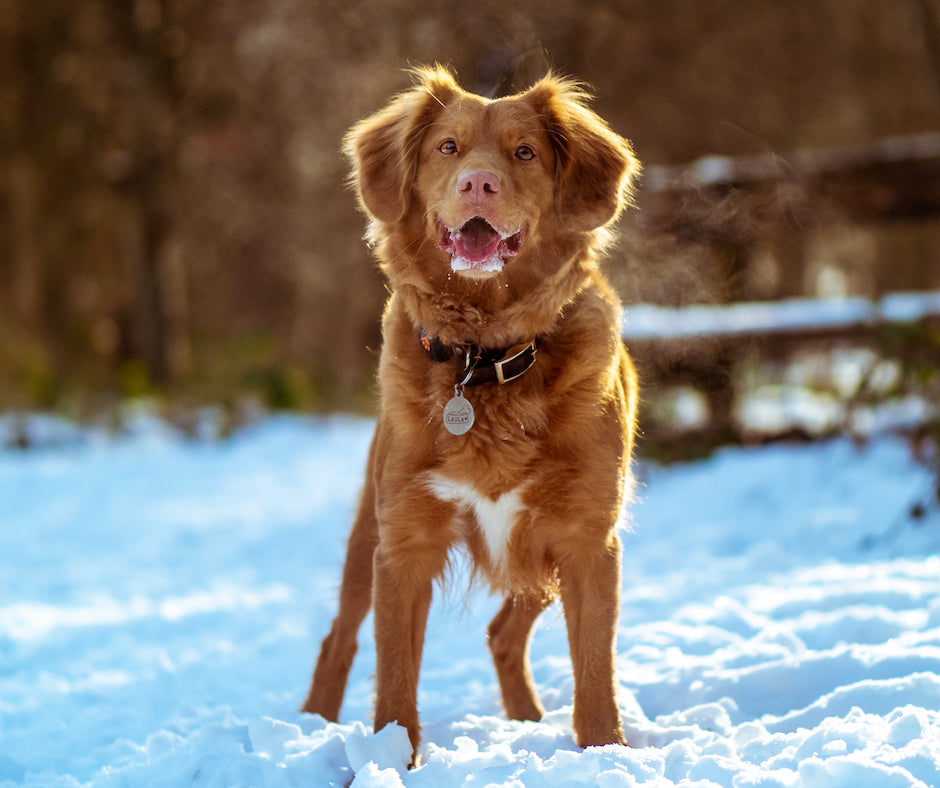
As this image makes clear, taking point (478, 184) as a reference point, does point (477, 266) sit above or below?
below

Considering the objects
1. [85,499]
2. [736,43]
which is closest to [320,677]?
[85,499]

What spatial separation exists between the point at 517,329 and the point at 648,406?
16.9 ft

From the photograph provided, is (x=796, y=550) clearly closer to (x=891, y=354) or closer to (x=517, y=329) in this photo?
(x=891, y=354)

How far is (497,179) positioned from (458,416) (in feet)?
2.22

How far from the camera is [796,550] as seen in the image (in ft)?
18.6

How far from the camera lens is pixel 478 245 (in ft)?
9.68

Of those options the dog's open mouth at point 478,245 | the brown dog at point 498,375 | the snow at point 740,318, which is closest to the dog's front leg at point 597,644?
the brown dog at point 498,375

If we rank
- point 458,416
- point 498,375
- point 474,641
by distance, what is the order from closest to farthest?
point 458,416 < point 498,375 < point 474,641

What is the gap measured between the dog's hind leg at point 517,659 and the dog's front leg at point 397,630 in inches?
24.5

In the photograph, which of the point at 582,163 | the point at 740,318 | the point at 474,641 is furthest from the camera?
the point at 740,318

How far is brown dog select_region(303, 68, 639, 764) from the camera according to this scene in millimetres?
2814

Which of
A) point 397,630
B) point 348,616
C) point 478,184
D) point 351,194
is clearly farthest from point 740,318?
point 351,194

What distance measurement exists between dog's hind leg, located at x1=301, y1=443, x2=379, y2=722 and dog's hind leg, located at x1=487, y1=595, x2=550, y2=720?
493mm

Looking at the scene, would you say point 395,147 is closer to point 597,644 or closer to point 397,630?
point 397,630
